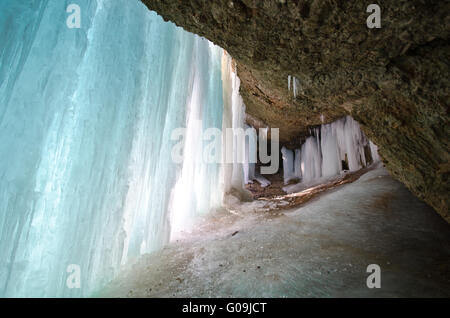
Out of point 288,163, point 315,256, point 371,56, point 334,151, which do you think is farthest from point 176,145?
point 288,163

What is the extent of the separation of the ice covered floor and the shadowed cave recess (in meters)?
0.03

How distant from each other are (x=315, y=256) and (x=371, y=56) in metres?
3.29

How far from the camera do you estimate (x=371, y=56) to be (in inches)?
135

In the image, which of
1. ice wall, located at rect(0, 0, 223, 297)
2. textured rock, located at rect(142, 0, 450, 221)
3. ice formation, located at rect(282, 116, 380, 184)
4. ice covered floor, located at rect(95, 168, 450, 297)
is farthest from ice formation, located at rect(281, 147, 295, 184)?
ice wall, located at rect(0, 0, 223, 297)

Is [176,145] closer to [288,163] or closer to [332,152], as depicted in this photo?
[332,152]

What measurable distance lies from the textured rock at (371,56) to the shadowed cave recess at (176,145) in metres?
0.02

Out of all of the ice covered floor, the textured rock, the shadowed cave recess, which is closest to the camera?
the shadowed cave recess

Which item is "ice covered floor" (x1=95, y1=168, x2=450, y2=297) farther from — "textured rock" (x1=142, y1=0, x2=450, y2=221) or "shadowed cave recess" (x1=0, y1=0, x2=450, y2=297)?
"textured rock" (x1=142, y1=0, x2=450, y2=221)

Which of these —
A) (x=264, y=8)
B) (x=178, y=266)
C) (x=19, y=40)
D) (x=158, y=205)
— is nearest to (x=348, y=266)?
(x=178, y=266)

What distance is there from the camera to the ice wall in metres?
2.31

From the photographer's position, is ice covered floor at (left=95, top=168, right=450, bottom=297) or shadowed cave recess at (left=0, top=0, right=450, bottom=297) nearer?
shadowed cave recess at (left=0, top=0, right=450, bottom=297)

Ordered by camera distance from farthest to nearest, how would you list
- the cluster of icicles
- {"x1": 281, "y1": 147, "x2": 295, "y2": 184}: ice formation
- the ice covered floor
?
{"x1": 281, "y1": 147, "x2": 295, "y2": 184}: ice formation → the cluster of icicles → the ice covered floor

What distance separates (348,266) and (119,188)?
3.53 m

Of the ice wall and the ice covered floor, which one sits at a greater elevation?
the ice wall
